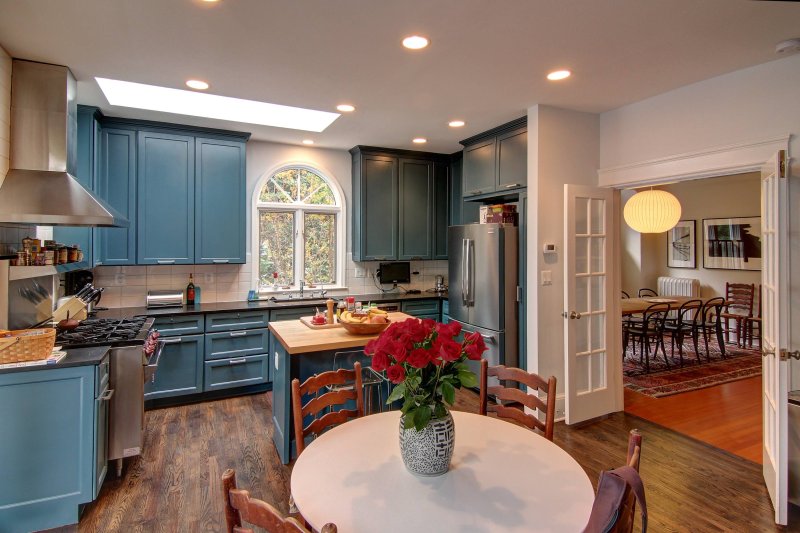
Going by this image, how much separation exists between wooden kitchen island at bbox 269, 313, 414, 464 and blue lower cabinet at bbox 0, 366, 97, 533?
3.45 ft

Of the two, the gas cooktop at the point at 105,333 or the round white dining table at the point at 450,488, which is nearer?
the round white dining table at the point at 450,488

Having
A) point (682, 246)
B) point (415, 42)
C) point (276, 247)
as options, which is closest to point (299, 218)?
point (276, 247)

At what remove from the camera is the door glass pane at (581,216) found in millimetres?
3625

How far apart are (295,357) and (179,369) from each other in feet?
5.86

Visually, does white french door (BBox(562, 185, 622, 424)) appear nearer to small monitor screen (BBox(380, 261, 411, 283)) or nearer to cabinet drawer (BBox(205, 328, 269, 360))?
small monitor screen (BBox(380, 261, 411, 283))

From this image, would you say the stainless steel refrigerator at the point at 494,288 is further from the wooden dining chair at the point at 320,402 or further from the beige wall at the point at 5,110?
the beige wall at the point at 5,110

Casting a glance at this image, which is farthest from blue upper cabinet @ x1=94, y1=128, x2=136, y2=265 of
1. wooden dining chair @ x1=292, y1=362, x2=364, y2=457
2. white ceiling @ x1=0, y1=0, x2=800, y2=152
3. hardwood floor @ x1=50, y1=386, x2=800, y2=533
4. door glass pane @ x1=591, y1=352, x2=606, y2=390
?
door glass pane @ x1=591, y1=352, x2=606, y2=390

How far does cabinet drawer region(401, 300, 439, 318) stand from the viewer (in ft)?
16.6

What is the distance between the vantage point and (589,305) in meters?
3.73

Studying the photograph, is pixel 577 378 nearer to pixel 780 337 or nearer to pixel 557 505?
pixel 780 337

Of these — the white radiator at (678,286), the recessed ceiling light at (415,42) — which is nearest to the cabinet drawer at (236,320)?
the recessed ceiling light at (415,42)

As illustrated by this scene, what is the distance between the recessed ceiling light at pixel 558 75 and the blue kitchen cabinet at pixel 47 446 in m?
3.34

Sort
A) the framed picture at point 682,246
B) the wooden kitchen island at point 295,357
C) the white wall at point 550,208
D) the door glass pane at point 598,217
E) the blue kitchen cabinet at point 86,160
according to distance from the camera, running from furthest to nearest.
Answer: the framed picture at point 682,246 < the door glass pane at point 598,217 < the white wall at point 550,208 < the blue kitchen cabinet at point 86,160 < the wooden kitchen island at point 295,357

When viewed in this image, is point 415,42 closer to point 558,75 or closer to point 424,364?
point 558,75
